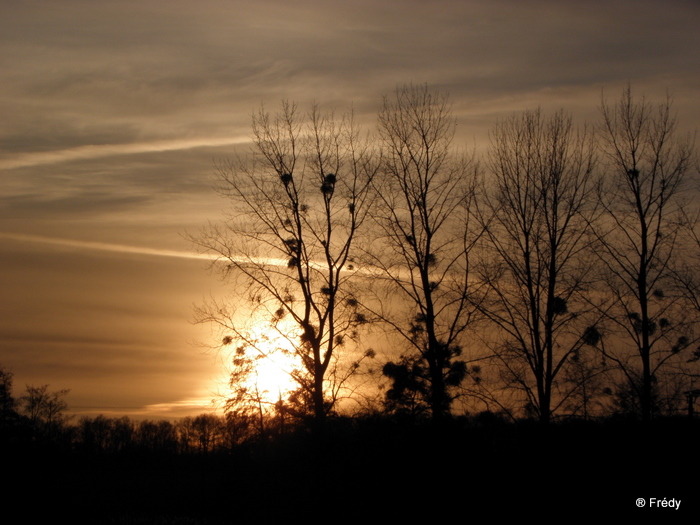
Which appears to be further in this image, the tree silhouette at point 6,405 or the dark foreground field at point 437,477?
the tree silhouette at point 6,405

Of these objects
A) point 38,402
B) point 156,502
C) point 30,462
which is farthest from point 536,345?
point 38,402

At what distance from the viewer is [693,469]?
1644 centimetres

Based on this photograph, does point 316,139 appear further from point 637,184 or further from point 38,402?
point 38,402

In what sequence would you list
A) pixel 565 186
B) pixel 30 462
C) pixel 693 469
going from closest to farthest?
pixel 693 469 → pixel 565 186 → pixel 30 462

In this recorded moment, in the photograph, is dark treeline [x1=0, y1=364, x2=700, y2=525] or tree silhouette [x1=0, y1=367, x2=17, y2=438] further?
tree silhouette [x1=0, y1=367, x2=17, y2=438]

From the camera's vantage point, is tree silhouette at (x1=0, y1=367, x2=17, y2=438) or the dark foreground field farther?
tree silhouette at (x1=0, y1=367, x2=17, y2=438)

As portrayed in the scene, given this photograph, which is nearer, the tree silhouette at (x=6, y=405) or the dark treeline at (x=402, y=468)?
the dark treeline at (x=402, y=468)

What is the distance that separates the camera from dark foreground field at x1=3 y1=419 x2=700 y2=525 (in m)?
17.5

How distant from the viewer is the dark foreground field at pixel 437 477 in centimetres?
1745

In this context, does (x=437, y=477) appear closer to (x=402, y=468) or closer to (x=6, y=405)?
(x=402, y=468)

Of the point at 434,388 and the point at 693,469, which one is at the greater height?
the point at 434,388

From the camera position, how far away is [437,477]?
20.2 metres

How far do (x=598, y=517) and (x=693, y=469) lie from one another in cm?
280

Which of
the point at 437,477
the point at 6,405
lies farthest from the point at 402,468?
the point at 6,405
